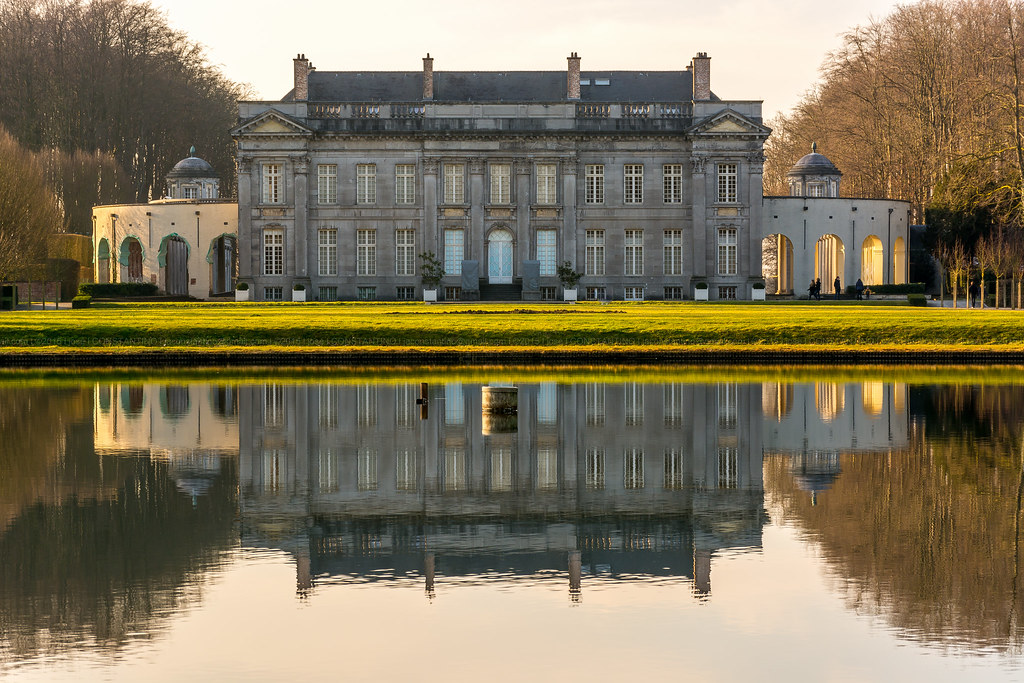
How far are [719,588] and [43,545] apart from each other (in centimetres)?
584

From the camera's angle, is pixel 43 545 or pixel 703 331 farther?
pixel 703 331

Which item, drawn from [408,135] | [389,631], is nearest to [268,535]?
[389,631]

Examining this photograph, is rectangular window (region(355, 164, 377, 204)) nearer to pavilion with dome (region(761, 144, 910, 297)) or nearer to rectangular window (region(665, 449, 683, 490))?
pavilion with dome (region(761, 144, 910, 297))

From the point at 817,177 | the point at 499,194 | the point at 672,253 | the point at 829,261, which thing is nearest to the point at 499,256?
the point at 499,194

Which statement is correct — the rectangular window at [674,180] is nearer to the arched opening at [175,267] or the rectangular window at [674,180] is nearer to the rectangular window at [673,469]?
the arched opening at [175,267]

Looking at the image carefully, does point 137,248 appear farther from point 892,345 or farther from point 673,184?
point 892,345

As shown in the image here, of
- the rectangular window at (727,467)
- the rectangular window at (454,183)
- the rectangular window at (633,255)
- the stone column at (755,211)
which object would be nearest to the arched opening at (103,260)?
the rectangular window at (454,183)

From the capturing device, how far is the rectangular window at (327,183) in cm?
6931

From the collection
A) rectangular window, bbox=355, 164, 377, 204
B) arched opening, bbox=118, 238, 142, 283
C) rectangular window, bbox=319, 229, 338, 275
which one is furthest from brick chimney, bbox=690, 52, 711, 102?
arched opening, bbox=118, 238, 142, 283

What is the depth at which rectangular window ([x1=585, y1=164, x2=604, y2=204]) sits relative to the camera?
Answer: 6931 cm

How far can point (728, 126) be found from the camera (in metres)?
67.9

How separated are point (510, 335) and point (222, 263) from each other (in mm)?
46298

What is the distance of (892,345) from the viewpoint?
35.9 m

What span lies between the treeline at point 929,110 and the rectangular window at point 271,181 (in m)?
33.4
